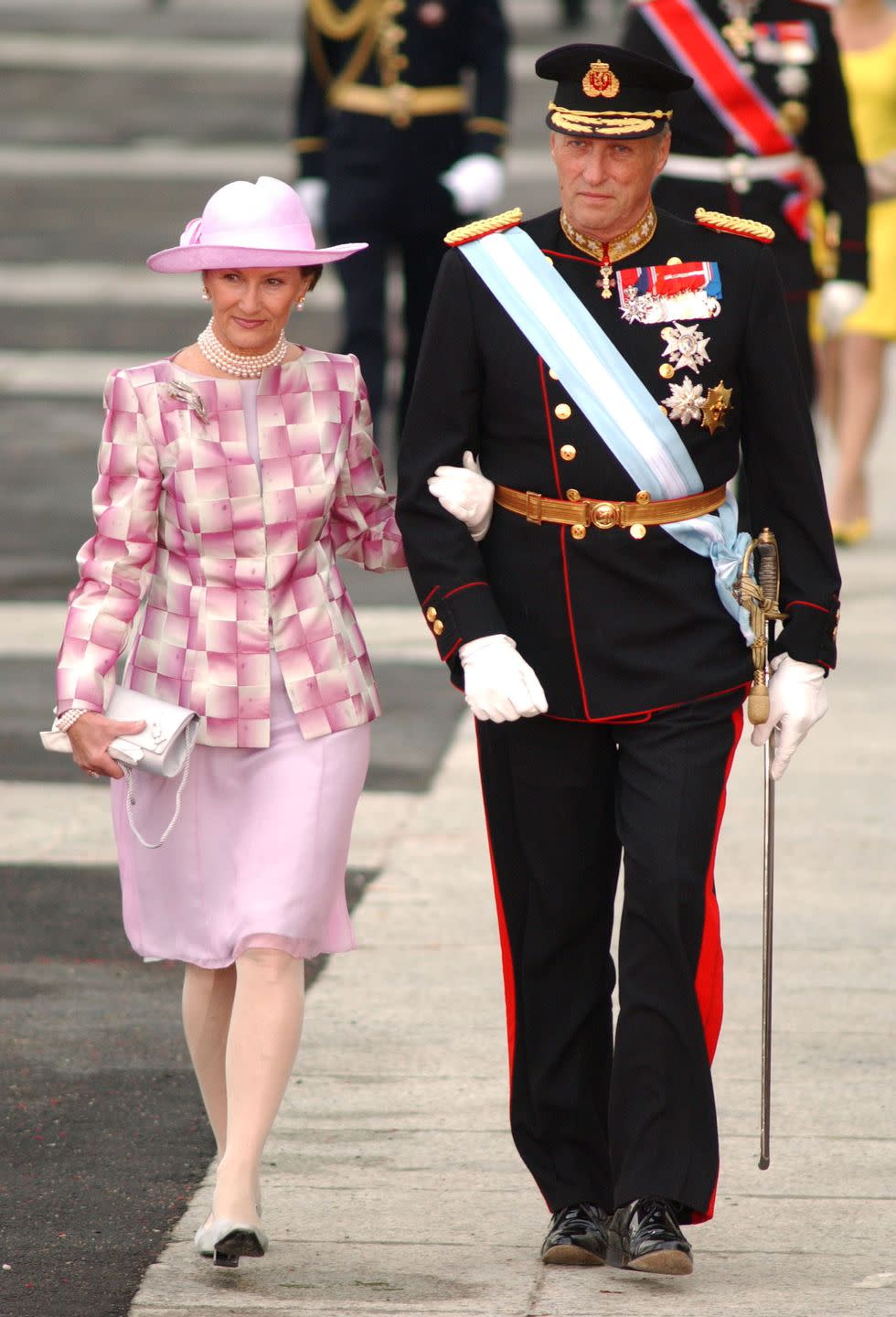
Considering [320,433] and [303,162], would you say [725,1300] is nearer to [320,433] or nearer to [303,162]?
[320,433]

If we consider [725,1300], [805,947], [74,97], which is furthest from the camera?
[74,97]

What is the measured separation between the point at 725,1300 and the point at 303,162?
22.3 ft

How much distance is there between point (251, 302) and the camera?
13.7ft

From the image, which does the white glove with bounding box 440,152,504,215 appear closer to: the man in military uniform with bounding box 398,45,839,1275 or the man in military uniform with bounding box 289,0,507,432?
the man in military uniform with bounding box 289,0,507,432

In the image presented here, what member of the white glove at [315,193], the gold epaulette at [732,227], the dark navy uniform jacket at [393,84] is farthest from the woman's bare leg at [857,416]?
the gold epaulette at [732,227]

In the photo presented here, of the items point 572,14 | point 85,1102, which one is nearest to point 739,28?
point 85,1102

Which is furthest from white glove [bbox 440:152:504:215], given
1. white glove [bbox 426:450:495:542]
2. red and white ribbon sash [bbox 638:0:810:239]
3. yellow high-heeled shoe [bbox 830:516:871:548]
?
white glove [bbox 426:450:495:542]

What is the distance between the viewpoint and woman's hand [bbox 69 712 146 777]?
4145 millimetres

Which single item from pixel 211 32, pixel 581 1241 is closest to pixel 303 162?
pixel 581 1241

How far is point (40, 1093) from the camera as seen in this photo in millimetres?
4996

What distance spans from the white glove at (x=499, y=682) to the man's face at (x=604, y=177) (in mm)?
637

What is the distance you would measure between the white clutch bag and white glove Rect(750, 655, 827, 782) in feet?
2.82

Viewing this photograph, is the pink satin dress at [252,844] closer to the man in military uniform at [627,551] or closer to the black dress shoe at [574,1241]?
the man in military uniform at [627,551]

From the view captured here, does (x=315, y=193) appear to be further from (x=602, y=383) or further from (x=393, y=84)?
(x=602, y=383)
